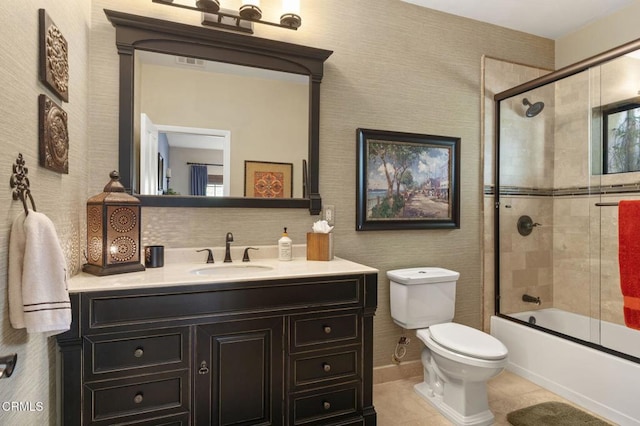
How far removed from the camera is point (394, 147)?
2.38 meters

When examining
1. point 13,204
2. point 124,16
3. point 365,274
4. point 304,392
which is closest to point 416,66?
point 365,274

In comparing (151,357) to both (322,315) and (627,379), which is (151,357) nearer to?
(322,315)

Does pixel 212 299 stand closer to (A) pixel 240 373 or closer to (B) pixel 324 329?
(A) pixel 240 373

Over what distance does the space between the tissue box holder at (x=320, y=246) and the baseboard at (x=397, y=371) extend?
97cm

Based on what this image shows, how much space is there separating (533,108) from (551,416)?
7.07 feet

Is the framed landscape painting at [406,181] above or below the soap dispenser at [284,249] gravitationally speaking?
above

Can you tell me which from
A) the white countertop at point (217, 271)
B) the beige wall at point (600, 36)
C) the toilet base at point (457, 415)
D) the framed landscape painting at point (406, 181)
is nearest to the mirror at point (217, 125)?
the white countertop at point (217, 271)

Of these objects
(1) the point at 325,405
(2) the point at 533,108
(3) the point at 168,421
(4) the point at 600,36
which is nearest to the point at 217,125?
(3) the point at 168,421

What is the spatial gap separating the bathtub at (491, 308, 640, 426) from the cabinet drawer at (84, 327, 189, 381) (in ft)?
7.52

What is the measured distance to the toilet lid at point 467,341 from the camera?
1.79 meters

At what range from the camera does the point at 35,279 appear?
0.97 metres

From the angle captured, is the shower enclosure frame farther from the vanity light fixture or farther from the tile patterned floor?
the vanity light fixture

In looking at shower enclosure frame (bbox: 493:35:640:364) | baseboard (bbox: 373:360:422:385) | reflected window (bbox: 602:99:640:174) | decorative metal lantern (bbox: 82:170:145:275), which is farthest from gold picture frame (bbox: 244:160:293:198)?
reflected window (bbox: 602:99:640:174)

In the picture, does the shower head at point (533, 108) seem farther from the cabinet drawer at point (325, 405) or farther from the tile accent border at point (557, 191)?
the cabinet drawer at point (325, 405)
